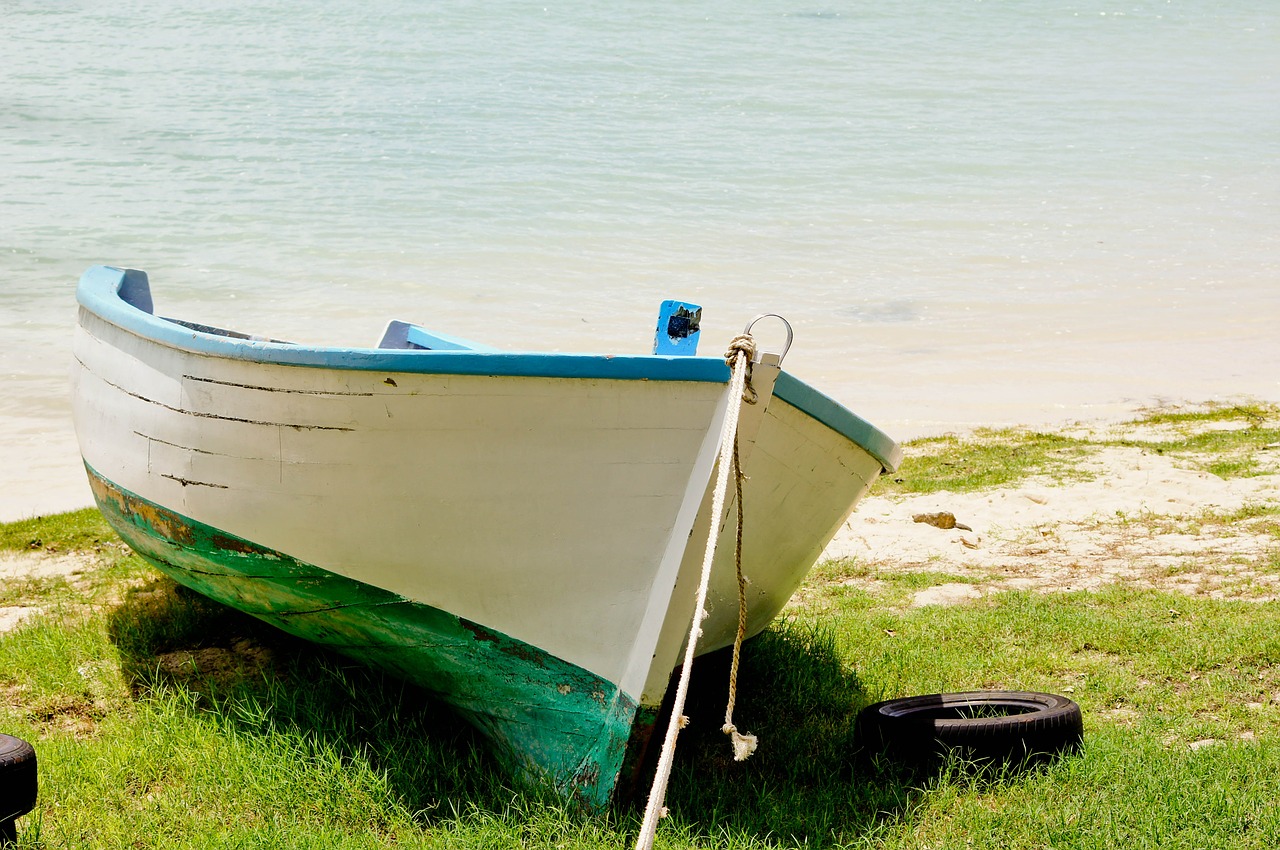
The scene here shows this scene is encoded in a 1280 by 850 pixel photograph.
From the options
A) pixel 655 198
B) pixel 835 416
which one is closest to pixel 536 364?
pixel 835 416

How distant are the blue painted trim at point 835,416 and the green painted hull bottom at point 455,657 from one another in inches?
41.0

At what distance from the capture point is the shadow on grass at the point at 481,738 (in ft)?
11.9

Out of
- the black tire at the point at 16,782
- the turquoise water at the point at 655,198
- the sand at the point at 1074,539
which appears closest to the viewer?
→ the black tire at the point at 16,782

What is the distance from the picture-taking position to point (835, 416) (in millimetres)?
3729

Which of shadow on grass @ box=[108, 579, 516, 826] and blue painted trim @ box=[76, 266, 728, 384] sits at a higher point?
blue painted trim @ box=[76, 266, 728, 384]

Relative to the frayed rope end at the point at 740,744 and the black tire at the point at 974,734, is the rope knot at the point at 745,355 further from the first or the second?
the black tire at the point at 974,734

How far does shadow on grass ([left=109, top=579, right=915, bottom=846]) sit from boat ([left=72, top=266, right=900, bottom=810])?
0.16 meters

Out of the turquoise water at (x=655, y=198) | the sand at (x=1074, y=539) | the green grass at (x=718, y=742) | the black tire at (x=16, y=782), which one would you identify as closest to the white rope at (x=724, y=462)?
the green grass at (x=718, y=742)

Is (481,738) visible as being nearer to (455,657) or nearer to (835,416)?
(455,657)

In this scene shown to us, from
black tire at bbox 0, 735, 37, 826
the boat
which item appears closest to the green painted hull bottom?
the boat

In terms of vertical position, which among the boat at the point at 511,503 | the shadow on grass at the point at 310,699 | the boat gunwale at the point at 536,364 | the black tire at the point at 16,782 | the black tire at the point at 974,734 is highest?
the boat gunwale at the point at 536,364

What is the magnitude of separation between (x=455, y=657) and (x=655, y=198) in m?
16.0

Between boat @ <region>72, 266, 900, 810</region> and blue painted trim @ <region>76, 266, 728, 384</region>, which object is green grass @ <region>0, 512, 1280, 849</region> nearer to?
boat @ <region>72, 266, 900, 810</region>

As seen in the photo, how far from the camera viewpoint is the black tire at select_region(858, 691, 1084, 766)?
3.76 meters
